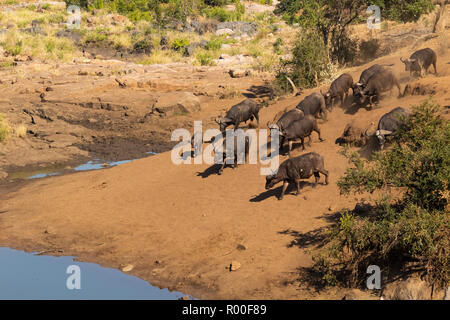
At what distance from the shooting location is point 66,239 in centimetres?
1210

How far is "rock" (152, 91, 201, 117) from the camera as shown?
2347 cm

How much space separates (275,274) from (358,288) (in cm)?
160

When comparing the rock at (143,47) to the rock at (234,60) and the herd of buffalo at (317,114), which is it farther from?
the herd of buffalo at (317,114)

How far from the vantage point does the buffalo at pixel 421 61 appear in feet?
53.5

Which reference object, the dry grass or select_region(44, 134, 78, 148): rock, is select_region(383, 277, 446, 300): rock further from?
the dry grass

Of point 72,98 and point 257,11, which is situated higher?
point 257,11

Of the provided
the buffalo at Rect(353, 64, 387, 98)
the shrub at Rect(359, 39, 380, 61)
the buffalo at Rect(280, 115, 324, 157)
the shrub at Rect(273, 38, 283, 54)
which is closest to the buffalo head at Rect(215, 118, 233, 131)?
the buffalo at Rect(280, 115, 324, 157)

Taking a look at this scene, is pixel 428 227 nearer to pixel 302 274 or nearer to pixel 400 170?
pixel 400 170

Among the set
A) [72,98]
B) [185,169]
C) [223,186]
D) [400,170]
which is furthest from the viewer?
[72,98]

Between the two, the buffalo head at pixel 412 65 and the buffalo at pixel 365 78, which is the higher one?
the buffalo head at pixel 412 65

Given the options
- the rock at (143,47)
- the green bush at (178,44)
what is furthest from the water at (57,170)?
the green bush at (178,44)

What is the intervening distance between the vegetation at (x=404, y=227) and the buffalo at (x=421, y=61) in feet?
24.6

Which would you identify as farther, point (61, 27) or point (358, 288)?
point (61, 27)

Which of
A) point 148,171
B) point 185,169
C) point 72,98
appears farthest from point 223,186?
point 72,98
